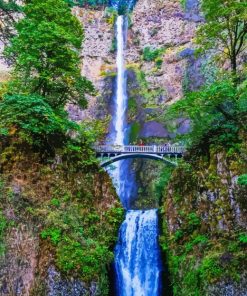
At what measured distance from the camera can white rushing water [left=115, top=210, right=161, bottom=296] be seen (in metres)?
17.1

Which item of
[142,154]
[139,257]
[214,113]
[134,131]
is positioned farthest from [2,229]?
[134,131]

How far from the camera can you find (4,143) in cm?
1574

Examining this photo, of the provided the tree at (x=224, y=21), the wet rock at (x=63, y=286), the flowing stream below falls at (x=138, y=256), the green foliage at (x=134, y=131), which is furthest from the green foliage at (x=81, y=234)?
the green foliage at (x=134, y=131)

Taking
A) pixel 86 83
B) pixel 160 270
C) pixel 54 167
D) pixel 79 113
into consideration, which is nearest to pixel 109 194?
pixel 54 167

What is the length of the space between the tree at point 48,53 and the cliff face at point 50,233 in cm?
369

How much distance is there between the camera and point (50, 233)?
1352cm

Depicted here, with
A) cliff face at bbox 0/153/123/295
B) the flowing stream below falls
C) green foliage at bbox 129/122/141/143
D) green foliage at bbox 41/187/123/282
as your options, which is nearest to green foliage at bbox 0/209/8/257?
cliff face at bbox 0/153/123/295

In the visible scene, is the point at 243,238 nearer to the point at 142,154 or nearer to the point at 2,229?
the point at 2,229

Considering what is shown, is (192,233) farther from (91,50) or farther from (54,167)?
(91,50)

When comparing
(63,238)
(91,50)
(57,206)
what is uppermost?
(91,50)

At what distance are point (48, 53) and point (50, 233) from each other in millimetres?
8014

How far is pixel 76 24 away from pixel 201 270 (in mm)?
12517

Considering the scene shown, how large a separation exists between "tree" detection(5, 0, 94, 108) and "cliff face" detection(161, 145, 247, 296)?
6.57m

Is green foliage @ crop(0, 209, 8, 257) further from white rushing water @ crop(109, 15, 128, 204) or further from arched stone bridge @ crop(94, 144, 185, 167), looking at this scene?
white rushing water @ crop(109, 15, 128, 204)
